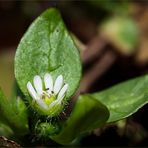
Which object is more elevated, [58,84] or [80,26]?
[58,84]

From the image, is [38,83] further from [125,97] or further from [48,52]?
[125,97]

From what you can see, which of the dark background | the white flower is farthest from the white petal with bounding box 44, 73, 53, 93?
the dark background

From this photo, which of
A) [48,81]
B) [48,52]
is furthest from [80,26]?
[48,81]

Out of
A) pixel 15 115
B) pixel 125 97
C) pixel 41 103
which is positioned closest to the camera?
pixel 41 103

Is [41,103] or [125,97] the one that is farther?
[125,97]

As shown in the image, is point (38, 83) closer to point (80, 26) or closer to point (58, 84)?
point (58, 84)

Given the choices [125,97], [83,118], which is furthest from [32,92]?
[125,97]

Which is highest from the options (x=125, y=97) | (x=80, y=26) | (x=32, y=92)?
(x=32, y=92)

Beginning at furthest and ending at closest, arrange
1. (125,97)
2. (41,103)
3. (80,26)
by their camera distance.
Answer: (80,26) < (125,97) < (41,103)
